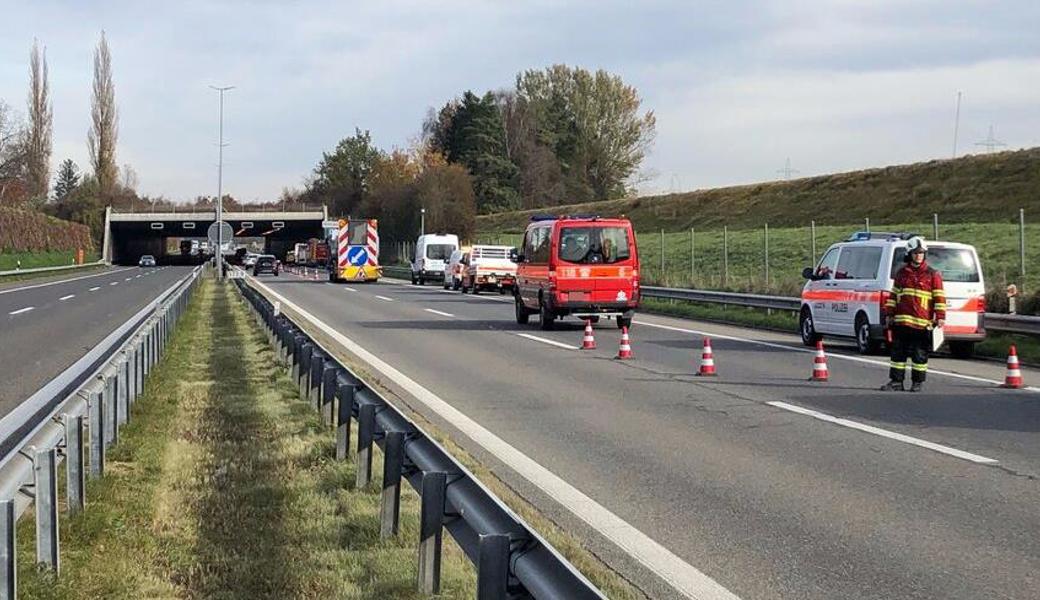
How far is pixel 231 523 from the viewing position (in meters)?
7.39

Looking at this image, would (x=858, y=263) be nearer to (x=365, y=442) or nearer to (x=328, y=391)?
(x=328, y=391)

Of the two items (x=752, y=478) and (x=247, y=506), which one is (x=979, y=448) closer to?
(x=752, y=478)

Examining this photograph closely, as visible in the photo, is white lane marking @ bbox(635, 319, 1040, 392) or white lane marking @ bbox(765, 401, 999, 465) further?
white lane marking @ bbox(635, 319, 1040, 392)

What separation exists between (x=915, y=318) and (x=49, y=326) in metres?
17.2

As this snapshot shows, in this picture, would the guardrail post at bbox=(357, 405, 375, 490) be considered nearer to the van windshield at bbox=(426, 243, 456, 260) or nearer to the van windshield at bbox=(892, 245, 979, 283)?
the van windshield at bbox=(892, 245, 979, 283)

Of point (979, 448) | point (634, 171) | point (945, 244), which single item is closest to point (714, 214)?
point (634, 171)

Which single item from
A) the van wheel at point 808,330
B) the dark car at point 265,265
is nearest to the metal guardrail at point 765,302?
the van wheel at point 808,330

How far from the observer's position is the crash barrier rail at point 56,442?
570 cm

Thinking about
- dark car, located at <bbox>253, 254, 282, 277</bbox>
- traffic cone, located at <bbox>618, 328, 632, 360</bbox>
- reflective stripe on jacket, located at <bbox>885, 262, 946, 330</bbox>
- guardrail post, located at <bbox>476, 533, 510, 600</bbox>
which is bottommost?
dark car, located at <bbox>253, 254, 282, 277</bbox>

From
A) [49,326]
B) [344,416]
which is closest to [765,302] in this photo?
[49,326]

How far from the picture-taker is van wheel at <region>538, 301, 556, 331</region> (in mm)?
25812

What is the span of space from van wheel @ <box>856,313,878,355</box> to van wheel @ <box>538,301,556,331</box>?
7.15m

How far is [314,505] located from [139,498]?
1172 mm

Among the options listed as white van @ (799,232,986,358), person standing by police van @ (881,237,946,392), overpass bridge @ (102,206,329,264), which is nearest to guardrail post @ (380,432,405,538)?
person standing by police van @ (881,237,946,392)
